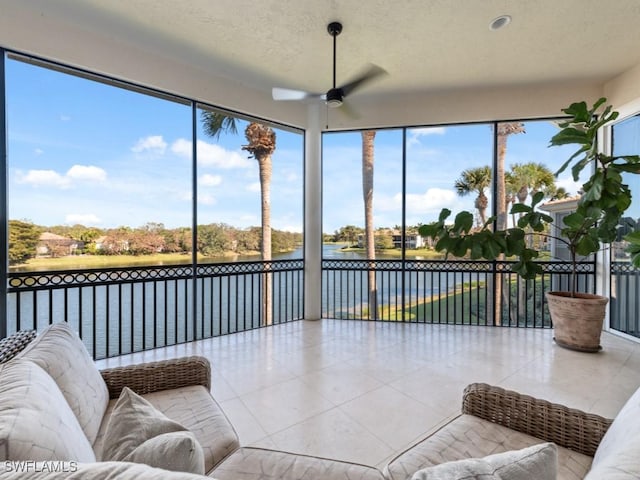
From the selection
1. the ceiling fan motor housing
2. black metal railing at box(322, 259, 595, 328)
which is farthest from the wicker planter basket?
the ceiling fan motor housing

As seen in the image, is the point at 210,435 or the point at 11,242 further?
the point at 11,242

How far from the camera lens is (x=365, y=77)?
2518mm

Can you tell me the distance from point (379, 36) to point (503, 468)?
10.7 ft

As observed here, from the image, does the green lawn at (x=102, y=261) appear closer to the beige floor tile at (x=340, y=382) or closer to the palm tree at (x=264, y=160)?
the palm tree at (x=264, y=160)

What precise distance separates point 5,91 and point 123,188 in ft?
4.84

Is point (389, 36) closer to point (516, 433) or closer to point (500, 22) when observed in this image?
point (500, 22)

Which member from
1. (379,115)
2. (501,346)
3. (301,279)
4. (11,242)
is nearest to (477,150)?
(379,115)

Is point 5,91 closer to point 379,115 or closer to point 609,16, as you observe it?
point 379,115

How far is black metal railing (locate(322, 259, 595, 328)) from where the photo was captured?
413cm


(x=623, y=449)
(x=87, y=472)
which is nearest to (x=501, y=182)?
(x=623, y=449)

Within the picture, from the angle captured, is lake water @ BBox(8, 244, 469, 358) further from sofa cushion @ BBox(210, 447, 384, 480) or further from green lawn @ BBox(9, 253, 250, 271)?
sofa cushion @ BBox(210, 447, 384, 480)

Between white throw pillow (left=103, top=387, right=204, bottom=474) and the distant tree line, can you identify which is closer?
white throw pillow (left=103, top=387, right=204, bottom=474)

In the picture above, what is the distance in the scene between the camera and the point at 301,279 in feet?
14.8

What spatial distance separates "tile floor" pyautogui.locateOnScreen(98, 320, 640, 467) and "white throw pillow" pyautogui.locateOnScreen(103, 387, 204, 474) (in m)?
1.11
